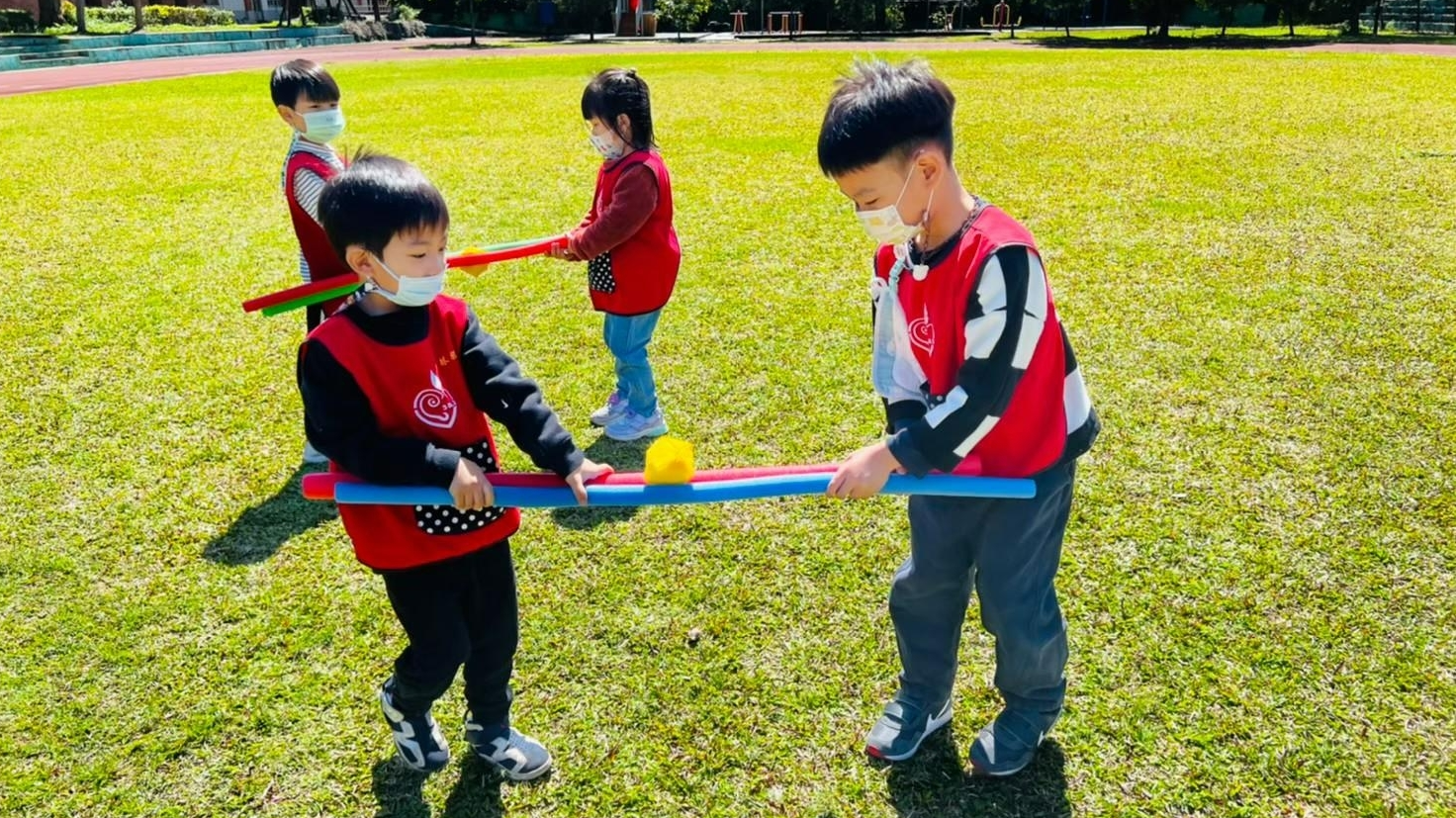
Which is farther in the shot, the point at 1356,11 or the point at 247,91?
the point at 1356,11

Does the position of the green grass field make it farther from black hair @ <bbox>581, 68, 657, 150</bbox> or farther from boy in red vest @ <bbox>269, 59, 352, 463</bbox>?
black hair @ <bbox>581, 68, 657, 150</bbox>

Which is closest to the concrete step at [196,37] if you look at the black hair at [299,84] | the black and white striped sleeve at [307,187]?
the black hair at [299,84]

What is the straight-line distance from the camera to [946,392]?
88.4 inches

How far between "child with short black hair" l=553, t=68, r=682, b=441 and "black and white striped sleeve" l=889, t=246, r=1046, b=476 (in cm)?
225

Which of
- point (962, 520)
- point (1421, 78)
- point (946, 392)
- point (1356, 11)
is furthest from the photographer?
point (1356, 11)

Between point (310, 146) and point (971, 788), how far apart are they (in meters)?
3.63

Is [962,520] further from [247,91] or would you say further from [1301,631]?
[247,91]

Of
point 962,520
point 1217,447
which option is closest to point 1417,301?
point 1217,447

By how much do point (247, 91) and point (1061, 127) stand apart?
15.6 meters

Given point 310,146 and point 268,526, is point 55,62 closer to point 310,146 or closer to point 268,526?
point 310,146

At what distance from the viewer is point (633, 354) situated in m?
4.48

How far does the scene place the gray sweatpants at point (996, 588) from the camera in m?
2.36

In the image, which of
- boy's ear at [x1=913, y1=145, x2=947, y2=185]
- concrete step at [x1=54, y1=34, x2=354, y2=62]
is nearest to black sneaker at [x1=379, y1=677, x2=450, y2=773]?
boy's ear at [x1=913, y1=145, x2=947, y2=185]

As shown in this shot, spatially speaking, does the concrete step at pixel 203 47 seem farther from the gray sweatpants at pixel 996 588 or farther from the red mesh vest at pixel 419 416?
the gray sweatpants at pixel 996 588
